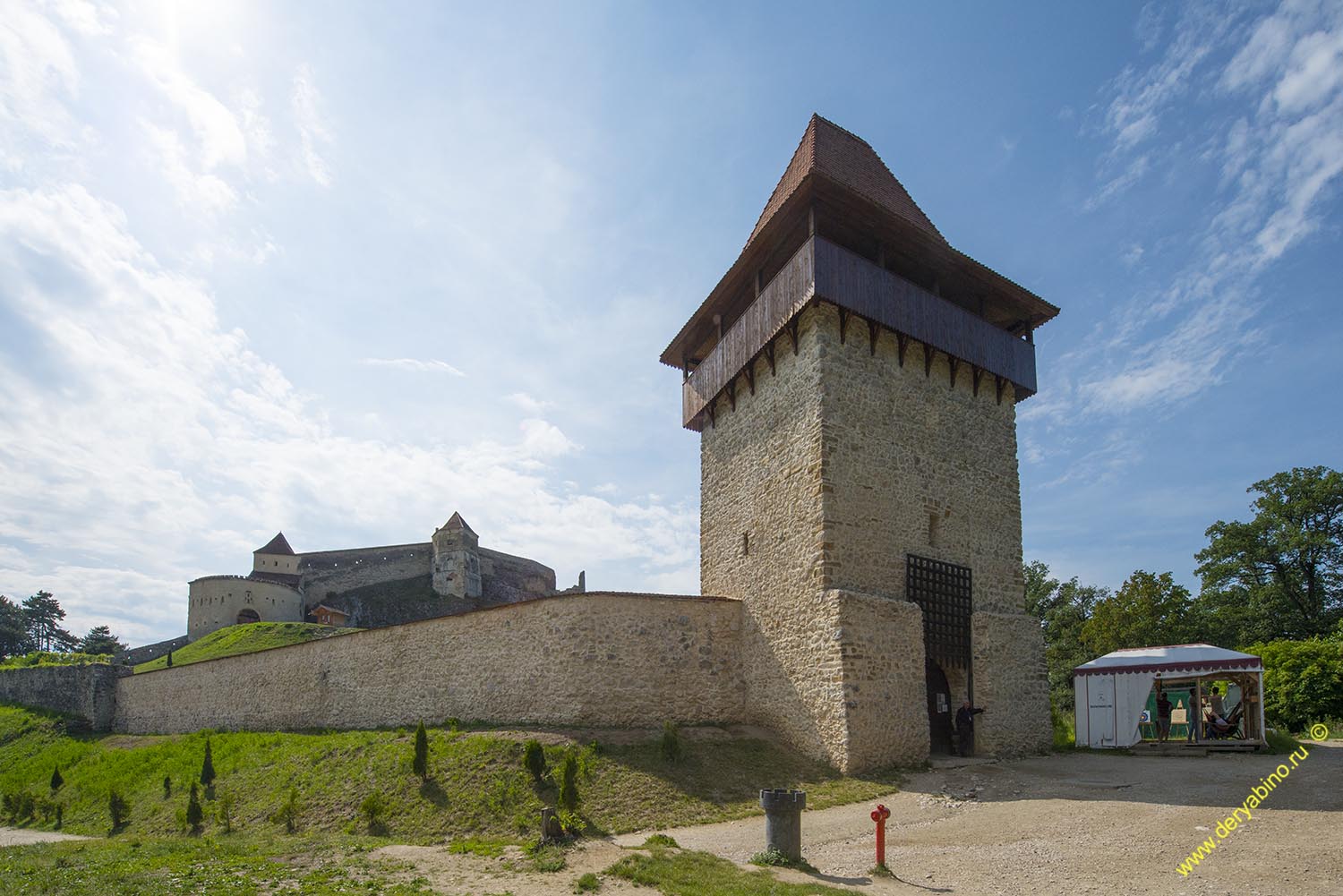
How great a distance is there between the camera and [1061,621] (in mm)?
33562

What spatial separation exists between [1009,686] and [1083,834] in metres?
6.99

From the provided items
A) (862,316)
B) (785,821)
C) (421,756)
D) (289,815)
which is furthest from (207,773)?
(862,316)

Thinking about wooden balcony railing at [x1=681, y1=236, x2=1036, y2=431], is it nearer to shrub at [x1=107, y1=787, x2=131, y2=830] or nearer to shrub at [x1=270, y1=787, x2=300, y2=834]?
shrub at [x1=270, y1=787, x2=300, y2=834]

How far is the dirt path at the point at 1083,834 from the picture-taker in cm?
659

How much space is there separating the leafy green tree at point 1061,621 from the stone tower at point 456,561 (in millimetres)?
29319

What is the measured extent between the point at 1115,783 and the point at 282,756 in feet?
49.3

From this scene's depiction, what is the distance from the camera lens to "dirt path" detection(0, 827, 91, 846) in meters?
14.0

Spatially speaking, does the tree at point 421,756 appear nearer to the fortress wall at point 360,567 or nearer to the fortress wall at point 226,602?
the fortress wall at point 226,602

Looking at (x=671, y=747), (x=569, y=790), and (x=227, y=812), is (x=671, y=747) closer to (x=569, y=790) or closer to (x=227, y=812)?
(x=569, y=790)

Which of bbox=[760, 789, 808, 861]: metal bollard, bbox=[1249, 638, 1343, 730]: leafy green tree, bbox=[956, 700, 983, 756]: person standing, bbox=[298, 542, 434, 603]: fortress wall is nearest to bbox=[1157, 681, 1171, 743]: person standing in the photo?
bbox=[956, 700, 983, 756]: person standing

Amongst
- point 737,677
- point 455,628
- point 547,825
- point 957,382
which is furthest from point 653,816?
point 957,382

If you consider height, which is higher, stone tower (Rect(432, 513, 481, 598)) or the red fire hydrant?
stone tower (Rect(432, 513, 481, 598))

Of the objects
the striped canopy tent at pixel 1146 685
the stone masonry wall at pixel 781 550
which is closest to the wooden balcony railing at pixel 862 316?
the stone masonry wall at pixel 781 550

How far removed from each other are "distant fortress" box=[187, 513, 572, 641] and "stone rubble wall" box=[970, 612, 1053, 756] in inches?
1243
